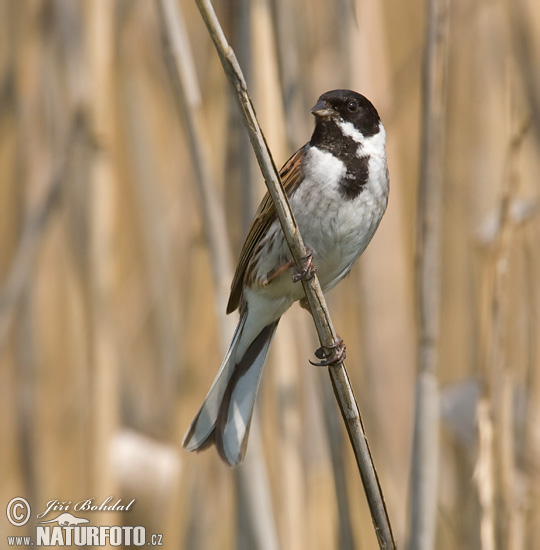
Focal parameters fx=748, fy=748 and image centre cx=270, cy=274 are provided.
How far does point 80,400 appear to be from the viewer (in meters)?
1.98

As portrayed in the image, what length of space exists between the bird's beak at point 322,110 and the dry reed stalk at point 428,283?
8.6 inches

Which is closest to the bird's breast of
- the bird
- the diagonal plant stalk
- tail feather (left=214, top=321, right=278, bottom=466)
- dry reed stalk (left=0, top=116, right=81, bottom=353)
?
the bird

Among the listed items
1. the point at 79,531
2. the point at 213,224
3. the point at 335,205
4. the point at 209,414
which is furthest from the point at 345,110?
the point at 79,531

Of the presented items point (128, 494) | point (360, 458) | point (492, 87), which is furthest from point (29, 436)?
point (492, 87)

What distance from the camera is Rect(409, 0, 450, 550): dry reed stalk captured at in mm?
1355

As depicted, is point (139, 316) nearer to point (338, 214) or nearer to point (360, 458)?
point (338, 214)

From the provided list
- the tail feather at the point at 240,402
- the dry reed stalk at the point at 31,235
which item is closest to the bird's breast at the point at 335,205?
the tail feather at the point at 240,402

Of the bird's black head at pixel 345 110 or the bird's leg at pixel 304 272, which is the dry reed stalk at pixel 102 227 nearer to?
the bird's leg at pixel 304 272

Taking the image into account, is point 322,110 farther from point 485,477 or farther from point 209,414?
point 485,477

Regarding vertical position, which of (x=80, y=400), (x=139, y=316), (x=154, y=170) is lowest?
(x=80, y=400)

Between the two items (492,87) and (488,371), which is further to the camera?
(492,87)

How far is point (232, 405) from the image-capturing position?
1.47 m

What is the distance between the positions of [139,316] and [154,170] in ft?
1.41

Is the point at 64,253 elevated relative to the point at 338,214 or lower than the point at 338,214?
elevated
